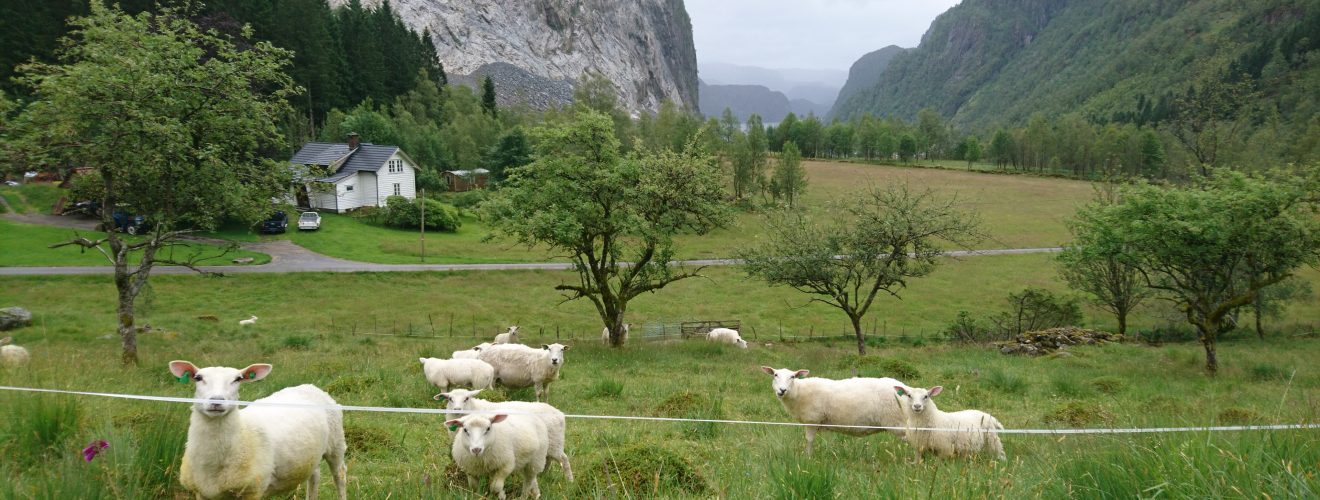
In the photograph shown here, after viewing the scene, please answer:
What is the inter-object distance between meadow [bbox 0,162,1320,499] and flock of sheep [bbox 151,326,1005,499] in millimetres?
379

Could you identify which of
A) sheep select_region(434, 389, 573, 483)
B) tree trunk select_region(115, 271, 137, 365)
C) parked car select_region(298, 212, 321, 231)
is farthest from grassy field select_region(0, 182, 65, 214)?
sheep select_region(434, 389, 573, 483)

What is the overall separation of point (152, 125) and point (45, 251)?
41.4m

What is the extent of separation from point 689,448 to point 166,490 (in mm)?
6047

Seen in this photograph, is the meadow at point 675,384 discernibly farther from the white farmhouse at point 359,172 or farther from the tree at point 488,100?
the tree at point 488,100

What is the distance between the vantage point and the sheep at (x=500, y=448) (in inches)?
265

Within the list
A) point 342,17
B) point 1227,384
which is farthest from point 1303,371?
point 342,17

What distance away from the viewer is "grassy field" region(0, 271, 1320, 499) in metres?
4.35

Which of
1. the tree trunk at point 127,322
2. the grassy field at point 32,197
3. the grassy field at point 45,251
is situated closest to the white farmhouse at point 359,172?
the grassy field at point 45,251

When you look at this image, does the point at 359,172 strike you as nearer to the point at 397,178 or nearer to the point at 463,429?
the point at 397,178

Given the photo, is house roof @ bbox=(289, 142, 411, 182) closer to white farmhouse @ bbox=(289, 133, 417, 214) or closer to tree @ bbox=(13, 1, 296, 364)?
white farmhouse @ bbox=(289, 133, 417, 214)

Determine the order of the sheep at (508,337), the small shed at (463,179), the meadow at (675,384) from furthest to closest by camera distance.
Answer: the small shed at (463,179), the sheep at (508,337), the meadow at (675,384)

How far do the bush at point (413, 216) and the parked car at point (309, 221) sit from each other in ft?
24.0

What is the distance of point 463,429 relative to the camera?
22.1 feet

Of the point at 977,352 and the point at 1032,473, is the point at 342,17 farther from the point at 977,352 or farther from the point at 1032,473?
the point at 1032,473
